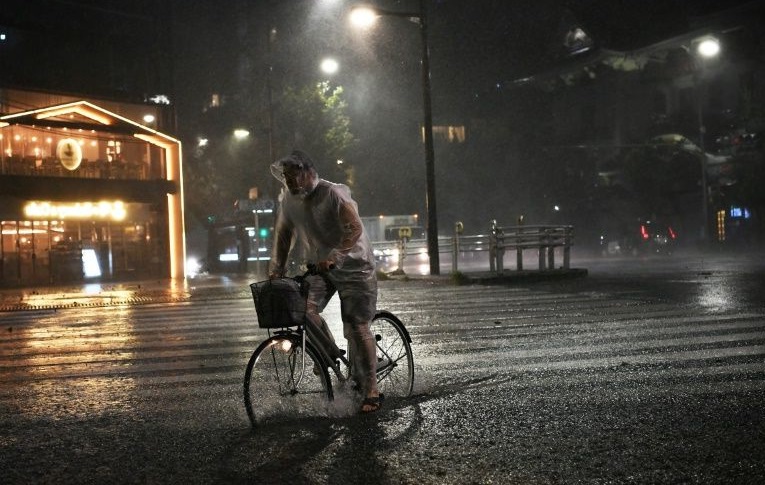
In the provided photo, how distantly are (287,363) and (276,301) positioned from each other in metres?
0.57

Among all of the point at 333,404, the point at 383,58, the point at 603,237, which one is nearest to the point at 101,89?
the point at 383,58

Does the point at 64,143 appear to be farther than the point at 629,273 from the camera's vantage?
Yes

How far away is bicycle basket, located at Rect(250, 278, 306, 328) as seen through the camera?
539 cm

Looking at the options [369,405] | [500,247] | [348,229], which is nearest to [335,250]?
[348,229]

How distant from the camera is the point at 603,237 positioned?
45.1 meters

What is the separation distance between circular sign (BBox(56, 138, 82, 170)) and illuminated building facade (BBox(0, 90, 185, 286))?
0.04 meters

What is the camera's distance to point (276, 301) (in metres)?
5.40

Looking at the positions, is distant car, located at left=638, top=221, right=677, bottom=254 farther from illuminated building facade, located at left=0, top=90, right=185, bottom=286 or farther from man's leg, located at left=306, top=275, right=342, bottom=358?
man's leg, located at left=306, top=275, right=342, bottom=358

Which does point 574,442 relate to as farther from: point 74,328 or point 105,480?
point 74,328

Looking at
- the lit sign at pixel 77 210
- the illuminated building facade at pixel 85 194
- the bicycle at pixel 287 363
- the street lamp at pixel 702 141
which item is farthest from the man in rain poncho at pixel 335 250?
the street lamp at pixel 702 141

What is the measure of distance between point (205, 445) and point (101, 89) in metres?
33.0

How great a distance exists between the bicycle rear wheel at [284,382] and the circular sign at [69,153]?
28.5m

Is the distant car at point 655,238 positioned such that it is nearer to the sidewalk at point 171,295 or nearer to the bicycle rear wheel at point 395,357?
the sidewalk at point 171,295

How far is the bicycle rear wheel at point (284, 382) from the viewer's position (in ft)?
18.4
